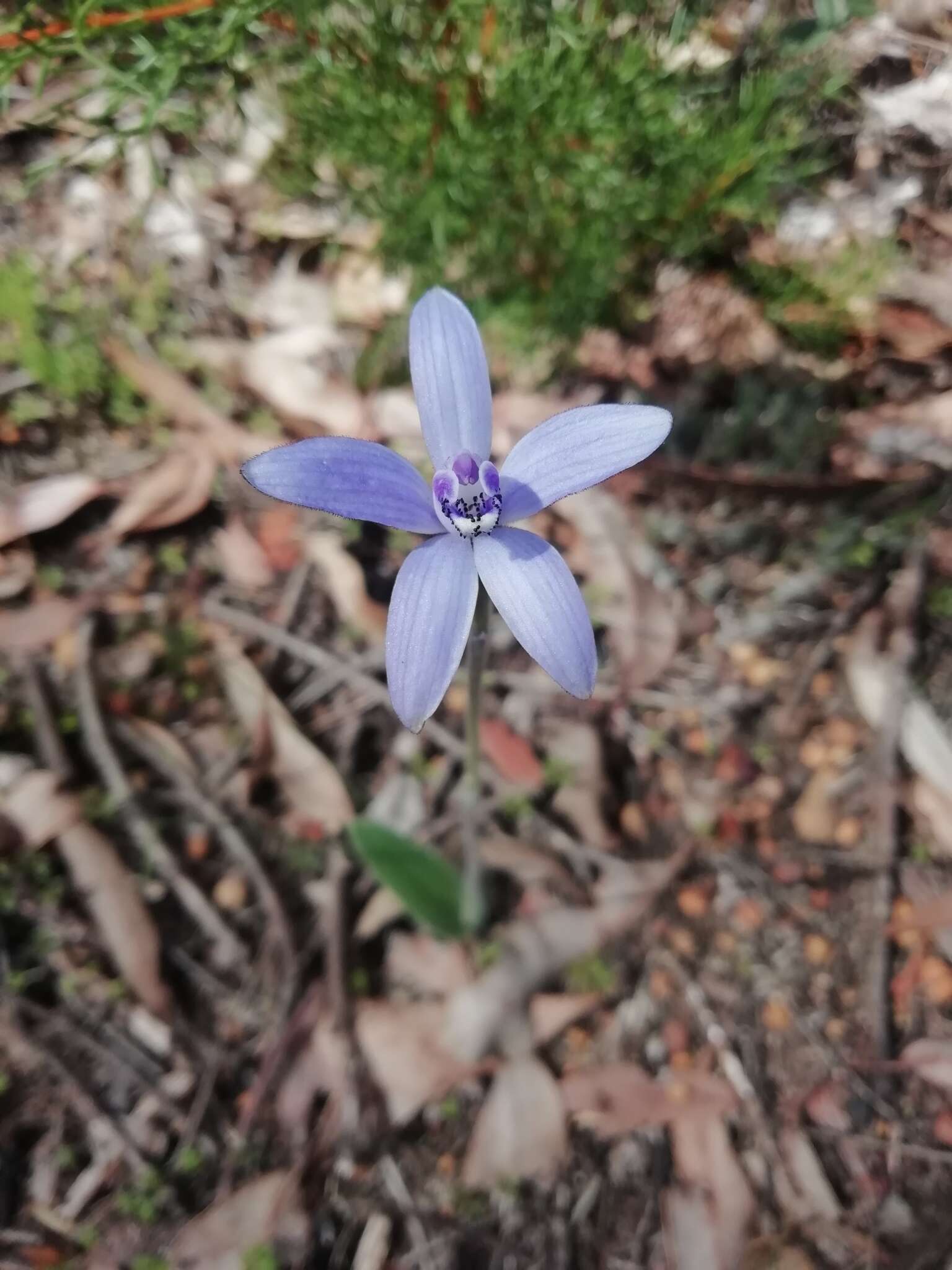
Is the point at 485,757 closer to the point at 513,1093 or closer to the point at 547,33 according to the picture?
the point at 513,1093

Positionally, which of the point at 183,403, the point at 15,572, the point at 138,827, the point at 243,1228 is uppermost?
the point at 183,403

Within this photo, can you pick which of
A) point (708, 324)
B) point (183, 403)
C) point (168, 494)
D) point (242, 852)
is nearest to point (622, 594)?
point (708, 324)

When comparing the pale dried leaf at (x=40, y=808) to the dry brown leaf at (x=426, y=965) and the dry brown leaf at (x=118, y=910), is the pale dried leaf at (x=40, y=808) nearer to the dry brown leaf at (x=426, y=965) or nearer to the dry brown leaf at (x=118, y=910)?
the dry brown leaf at (x=118, y=910)

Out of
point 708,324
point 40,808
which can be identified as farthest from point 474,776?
point 708,324

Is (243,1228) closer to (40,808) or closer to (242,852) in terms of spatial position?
(242,852)

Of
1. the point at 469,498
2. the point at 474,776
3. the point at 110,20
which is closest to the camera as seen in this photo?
the point at 469,498

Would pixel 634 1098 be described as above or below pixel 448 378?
below

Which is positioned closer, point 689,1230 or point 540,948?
point 689,1230

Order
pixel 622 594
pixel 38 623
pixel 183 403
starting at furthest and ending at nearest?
pixel 183 403 < pixel 622 594 < pixel 38 623
